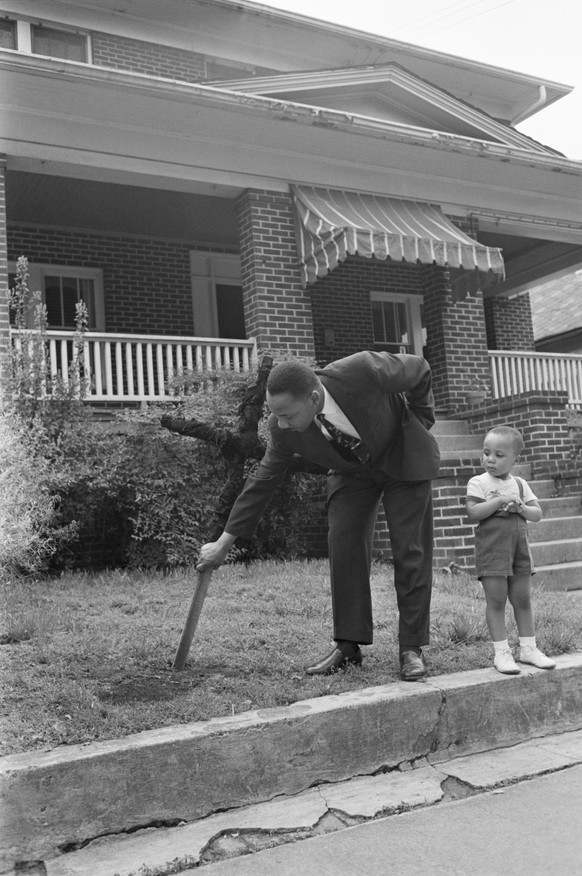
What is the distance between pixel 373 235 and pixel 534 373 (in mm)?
4004

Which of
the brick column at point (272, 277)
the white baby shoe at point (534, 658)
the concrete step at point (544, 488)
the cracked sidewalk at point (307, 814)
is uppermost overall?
the brick column at point (272, 277)

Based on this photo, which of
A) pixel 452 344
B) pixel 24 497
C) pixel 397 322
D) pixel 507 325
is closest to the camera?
pixel 24 497

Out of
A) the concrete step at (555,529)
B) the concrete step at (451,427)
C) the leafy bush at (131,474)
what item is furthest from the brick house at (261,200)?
the leafy bush at (131,474)

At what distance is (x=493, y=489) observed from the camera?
14.4 feet

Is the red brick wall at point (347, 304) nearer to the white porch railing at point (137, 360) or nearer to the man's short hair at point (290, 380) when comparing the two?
the white porch railing at point (137, 360)

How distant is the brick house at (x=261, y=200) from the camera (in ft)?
30.2

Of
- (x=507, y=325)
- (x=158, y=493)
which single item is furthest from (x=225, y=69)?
(x=158, y=493)

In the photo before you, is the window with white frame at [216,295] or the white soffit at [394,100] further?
the window with white frame at [216,295]

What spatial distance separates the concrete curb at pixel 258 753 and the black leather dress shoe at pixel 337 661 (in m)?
0.39

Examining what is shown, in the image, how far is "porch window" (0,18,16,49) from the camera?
12562 mm

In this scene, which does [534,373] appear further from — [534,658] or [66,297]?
[534,658]

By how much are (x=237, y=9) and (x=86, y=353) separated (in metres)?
7.33

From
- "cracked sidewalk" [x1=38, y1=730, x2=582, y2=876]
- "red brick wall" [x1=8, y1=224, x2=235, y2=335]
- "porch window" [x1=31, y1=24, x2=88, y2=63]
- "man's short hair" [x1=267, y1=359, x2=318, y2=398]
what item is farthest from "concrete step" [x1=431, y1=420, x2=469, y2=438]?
"porch window" [x1=31, y1=24, x2=88, y2=63]

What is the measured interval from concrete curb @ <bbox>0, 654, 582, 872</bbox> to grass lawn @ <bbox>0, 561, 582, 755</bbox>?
197 mm
